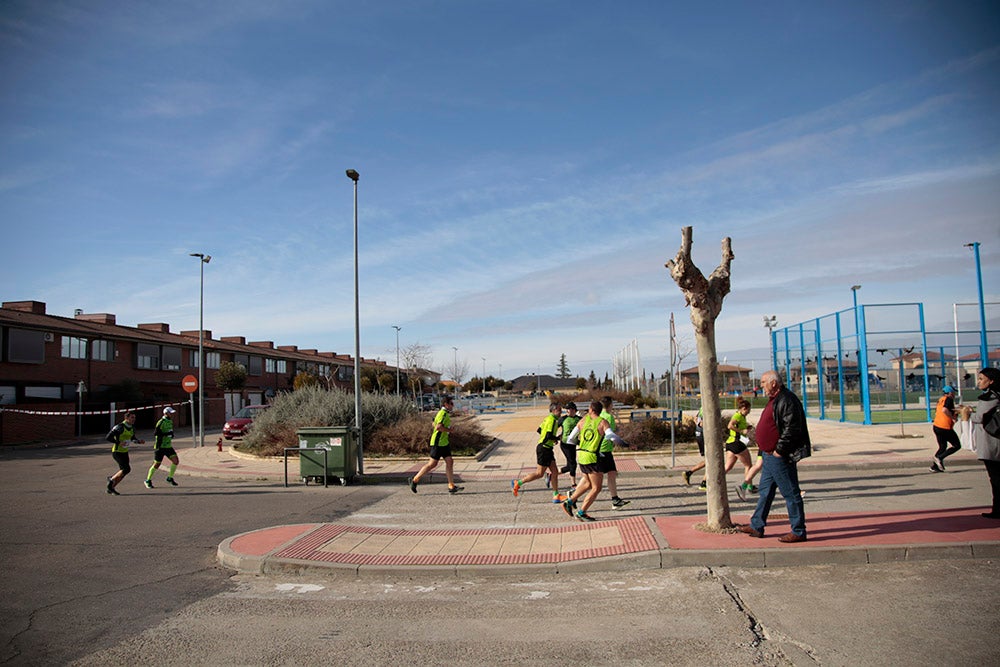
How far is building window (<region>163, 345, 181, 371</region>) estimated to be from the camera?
43.3m

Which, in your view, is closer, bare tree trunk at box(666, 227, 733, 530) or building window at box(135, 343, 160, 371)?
bare tree trunk at box(666, 227, 733, 530)

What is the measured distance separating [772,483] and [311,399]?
53.4 feet

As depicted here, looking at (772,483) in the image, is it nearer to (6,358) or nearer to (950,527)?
(950,527)

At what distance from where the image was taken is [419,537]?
27.4ft

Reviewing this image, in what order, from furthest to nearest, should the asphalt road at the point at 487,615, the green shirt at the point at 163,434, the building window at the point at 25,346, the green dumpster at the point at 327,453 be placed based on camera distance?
the building window at the point at 25,346
the green dumpster at the point at 327,453
the green shirt at the point at 163,434
the asphalt road at the point at 487,615

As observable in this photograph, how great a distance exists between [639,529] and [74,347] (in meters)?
36.7

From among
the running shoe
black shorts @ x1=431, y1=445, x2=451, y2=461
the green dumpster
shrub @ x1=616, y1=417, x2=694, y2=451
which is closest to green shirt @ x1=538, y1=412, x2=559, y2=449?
the running shoe

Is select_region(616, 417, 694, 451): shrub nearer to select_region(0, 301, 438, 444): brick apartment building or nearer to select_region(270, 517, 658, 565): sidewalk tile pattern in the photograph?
select_region(270, 517, 658, 565): sidewalk tile pattern

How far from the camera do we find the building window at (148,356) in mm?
40625

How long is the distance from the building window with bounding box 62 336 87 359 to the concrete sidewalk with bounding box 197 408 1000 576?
2736 centimetres

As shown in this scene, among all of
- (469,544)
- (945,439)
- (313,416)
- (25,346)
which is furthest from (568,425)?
(25,346)

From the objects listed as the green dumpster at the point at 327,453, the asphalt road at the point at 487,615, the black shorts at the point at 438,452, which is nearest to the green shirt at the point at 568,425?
the black shorts at the point at 438,452

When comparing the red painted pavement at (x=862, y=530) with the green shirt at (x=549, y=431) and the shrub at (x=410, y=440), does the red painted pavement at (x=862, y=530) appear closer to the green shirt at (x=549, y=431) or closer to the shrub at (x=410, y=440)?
the green shirt at (x=549, y=431)

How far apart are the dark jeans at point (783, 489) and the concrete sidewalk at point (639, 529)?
202 mm
